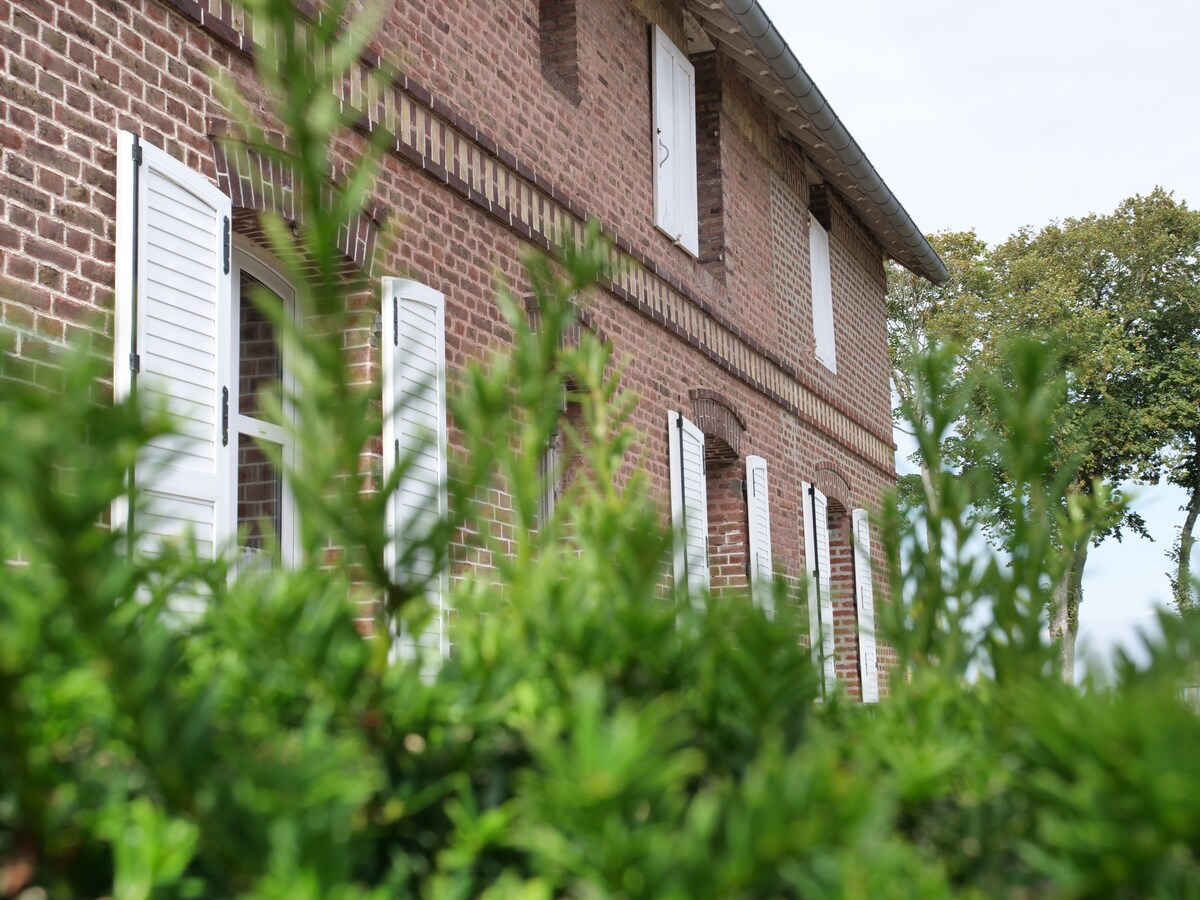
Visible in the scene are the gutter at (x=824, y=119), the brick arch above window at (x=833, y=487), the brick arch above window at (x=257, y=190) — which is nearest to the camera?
the brick arch above window at (x=257, y=190)

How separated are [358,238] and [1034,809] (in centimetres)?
566

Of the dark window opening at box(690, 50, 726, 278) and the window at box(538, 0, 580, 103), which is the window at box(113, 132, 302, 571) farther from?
the dark window opening at box(690, 50, 726, 278)

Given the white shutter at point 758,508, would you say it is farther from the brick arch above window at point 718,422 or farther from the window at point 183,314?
the window at point 183,314

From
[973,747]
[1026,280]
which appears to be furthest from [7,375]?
[1026,280]

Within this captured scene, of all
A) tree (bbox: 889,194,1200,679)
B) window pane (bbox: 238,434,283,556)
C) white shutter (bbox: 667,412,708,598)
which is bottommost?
window pane (bbox: 238,434,283,556)

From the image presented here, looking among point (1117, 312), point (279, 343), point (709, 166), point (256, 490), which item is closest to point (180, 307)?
point (279, 343)

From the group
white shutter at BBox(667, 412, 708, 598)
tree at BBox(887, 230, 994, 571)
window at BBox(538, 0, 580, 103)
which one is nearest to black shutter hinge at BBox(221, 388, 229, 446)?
window at BBox(538, 0, 580, 103)

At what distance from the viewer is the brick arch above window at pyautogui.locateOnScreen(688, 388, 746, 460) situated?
10438mm

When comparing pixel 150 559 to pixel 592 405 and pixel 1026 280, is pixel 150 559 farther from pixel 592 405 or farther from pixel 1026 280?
pixel 1026 280

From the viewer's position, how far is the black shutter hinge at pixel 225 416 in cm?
514

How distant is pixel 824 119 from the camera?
1271 cm

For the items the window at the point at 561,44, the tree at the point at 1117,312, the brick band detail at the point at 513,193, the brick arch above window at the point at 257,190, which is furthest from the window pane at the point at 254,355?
the tree at the point at 1117,312

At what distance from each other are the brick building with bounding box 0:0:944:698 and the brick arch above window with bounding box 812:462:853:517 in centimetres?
4

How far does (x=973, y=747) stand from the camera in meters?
0.88
